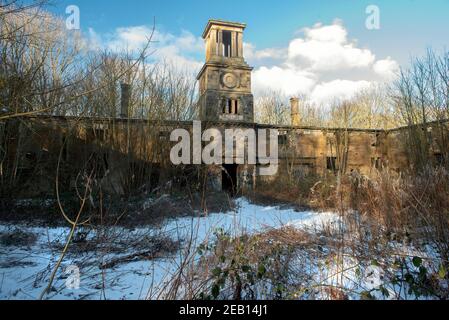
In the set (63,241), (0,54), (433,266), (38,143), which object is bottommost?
(63,241)

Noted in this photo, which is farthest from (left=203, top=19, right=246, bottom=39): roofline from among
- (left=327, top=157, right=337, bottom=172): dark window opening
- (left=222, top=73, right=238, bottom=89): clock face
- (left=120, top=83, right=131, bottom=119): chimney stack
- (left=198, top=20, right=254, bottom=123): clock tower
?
(left=327, top=157, right=337, bottom=172): dark window opening

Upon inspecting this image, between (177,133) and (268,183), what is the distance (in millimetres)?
5828

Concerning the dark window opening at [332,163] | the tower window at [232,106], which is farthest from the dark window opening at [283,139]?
the dark window opening at [332,163]

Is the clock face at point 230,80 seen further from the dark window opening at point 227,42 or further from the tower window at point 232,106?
the dark window opening at point 227,42

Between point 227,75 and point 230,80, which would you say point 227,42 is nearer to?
point 227,75

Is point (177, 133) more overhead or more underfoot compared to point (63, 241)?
more overhead

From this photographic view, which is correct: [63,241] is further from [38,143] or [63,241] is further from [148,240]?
[38,143]

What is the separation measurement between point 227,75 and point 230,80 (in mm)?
362

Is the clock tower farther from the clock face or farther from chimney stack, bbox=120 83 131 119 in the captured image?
chimney stack, bbox=120 83 131 119

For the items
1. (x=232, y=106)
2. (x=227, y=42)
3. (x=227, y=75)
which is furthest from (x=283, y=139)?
(x=227, y=42)

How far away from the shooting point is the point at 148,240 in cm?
540

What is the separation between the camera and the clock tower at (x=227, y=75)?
16828 mm

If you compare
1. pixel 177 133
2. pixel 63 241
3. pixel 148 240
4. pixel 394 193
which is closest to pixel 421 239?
pixel 394 193

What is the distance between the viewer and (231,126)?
14.9 metres
